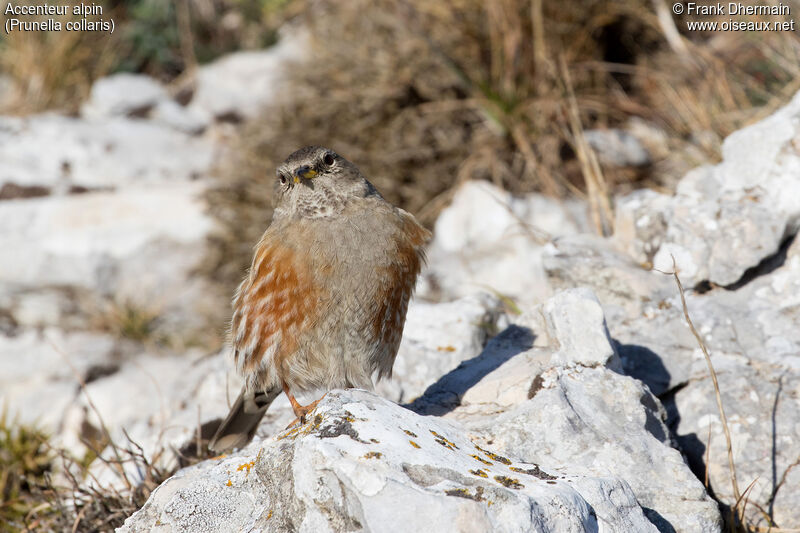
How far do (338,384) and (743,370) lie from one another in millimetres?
2060

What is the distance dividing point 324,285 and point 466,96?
5.31 metres

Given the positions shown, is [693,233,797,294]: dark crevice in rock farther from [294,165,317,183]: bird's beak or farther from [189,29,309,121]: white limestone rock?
[189,29,309,121]: white limestone rock

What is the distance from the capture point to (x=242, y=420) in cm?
457

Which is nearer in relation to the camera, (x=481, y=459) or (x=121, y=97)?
(x=481, y=459)

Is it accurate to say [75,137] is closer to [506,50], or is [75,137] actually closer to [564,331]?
[506,50]

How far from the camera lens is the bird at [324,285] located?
390 cm

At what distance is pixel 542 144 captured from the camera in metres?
8.14

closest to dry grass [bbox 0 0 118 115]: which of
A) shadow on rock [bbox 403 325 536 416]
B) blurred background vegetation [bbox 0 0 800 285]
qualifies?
blurred background vegetation [bbox 0 0 800 285]

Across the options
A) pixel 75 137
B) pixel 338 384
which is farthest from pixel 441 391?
pixel 75 137

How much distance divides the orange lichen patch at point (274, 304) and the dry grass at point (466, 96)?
4258mm

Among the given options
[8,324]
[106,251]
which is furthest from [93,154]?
[8,324]

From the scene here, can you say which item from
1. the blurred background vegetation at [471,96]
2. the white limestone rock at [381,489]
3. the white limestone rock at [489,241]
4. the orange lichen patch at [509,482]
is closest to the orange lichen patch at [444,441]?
the white limestone rock at [381,489]

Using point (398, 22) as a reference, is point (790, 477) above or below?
below

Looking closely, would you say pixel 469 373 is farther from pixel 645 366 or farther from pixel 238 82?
pixel 238 82
